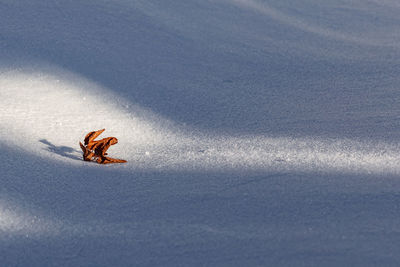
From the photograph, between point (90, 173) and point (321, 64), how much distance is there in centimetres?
86

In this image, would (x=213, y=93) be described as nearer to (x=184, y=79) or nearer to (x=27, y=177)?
(x=184, y=79)

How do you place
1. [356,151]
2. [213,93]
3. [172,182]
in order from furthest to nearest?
[213,93] < [356,151] < [172,182]

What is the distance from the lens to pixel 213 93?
55.9 inches

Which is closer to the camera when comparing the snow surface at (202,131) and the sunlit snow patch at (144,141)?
the snow surface at (202,131)

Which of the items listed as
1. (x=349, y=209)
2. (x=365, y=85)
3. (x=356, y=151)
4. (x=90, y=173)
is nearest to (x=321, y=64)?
(x=365, y=85)

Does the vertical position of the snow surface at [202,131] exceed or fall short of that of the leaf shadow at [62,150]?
it exceeds it

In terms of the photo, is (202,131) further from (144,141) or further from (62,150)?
Answer: (62,150)

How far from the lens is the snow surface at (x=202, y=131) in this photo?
0.87 m

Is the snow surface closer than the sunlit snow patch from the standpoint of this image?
Yes

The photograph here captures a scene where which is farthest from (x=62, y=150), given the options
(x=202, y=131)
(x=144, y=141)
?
(x=202, y=131)

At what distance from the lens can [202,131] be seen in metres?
1.25

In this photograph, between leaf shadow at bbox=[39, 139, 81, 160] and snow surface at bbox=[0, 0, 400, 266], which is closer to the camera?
snow surface at bbox=[0, 0, 400, 266]

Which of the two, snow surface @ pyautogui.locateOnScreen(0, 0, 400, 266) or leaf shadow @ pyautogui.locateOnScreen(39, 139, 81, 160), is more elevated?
snow surface @ pyautogui.locateOnScreen(0, 0, 400, 266)

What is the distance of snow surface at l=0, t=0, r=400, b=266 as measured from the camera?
87 centimetres
